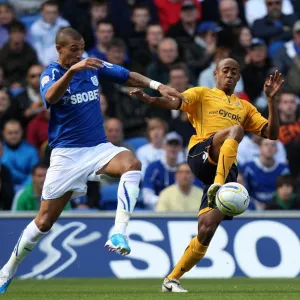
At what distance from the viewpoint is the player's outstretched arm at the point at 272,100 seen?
10.3m

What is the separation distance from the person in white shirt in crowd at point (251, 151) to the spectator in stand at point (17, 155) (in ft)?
10.3

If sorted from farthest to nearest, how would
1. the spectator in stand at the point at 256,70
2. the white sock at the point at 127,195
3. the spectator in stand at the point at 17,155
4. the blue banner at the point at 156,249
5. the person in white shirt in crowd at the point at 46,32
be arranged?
the person in white shirt in crowd at the point at 46,32
the spectator in stand at the point at 256,70
the spectator in stand at the point at 17,155
the blue banner at the point at 156,249
the white sock at the point at 127,195

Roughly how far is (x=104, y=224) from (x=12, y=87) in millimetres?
4255

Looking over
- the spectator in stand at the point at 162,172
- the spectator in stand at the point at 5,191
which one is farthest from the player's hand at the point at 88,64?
the spectator in stand at the point at 162,172

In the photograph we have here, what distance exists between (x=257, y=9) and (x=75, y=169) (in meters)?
9.07

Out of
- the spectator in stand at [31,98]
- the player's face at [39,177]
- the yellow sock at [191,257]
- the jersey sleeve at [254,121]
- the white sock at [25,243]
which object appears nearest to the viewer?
the white sock at [25,243]

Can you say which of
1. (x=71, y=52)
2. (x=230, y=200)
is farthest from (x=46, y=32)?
(x=230, y=200)

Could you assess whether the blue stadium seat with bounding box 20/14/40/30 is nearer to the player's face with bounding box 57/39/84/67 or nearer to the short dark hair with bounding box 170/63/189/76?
the short dark hair with bounding box 170/63/189/76

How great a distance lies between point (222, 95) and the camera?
10.7m

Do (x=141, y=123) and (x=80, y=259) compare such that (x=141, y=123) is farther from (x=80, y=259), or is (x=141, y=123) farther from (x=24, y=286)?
(x=24, y=286)

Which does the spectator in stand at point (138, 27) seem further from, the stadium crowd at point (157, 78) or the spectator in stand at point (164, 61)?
the spectator in stand at point (164, 61)

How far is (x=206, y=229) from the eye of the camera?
33.2ft

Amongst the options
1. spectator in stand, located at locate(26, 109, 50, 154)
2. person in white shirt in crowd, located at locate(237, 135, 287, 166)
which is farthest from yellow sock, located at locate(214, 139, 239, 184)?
spectator in stand, located at locate(26, 109, 50, 154)

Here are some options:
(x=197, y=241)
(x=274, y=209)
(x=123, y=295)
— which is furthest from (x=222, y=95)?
(x=274, y=209)
